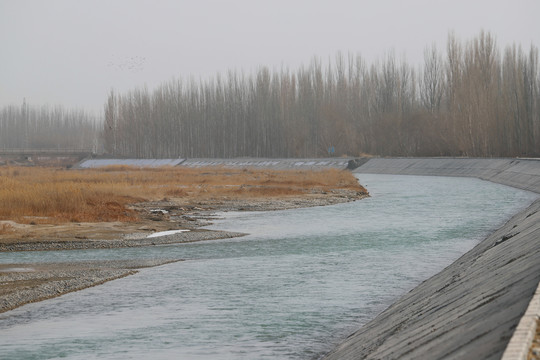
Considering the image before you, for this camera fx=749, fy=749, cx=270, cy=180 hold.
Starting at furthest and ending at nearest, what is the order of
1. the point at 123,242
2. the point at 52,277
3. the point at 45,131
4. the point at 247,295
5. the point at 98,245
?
the point at 45,131
the point at 123,242
the point at 98,245
the point at 52,277
the point at 247,295

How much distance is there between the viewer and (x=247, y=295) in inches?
456

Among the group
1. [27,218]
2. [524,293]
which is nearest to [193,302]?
[524,293]

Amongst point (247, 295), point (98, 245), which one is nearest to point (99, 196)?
point (98, 245)

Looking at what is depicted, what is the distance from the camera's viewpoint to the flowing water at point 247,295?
28.7 feet

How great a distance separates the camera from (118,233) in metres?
19.8

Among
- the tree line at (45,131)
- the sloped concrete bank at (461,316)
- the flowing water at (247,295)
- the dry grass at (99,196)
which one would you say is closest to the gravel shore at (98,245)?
the flowing water at (247,295)

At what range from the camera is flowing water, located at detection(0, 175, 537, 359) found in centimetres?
873

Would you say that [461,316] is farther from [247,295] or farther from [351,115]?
[351,115]

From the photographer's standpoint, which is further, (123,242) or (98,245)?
(123,242)

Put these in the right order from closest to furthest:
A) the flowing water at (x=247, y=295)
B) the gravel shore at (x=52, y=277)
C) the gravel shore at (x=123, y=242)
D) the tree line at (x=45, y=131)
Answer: the flowing water at (x=247, y=295) < the gravel shore at (x=52, y=277) < the gravel shore at (x=123, y=242) < the tree line at (x=45, y=131)

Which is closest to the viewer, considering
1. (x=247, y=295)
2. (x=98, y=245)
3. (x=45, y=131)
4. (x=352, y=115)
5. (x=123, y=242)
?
(x=247, y=295)

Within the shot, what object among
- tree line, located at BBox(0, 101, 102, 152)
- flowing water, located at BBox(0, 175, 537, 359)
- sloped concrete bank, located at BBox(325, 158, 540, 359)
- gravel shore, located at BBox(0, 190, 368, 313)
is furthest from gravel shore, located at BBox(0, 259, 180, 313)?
tree line, located at BBox(0, 101, 102, 152)

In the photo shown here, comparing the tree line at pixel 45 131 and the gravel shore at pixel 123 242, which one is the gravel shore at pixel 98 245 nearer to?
the gravel shore at pixel 123 242

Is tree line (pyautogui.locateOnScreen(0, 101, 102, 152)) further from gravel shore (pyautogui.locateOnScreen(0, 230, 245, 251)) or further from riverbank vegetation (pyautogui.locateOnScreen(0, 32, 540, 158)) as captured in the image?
gravel shore (pyautogui.locateOnScreen(0, 230, 245, 251))
